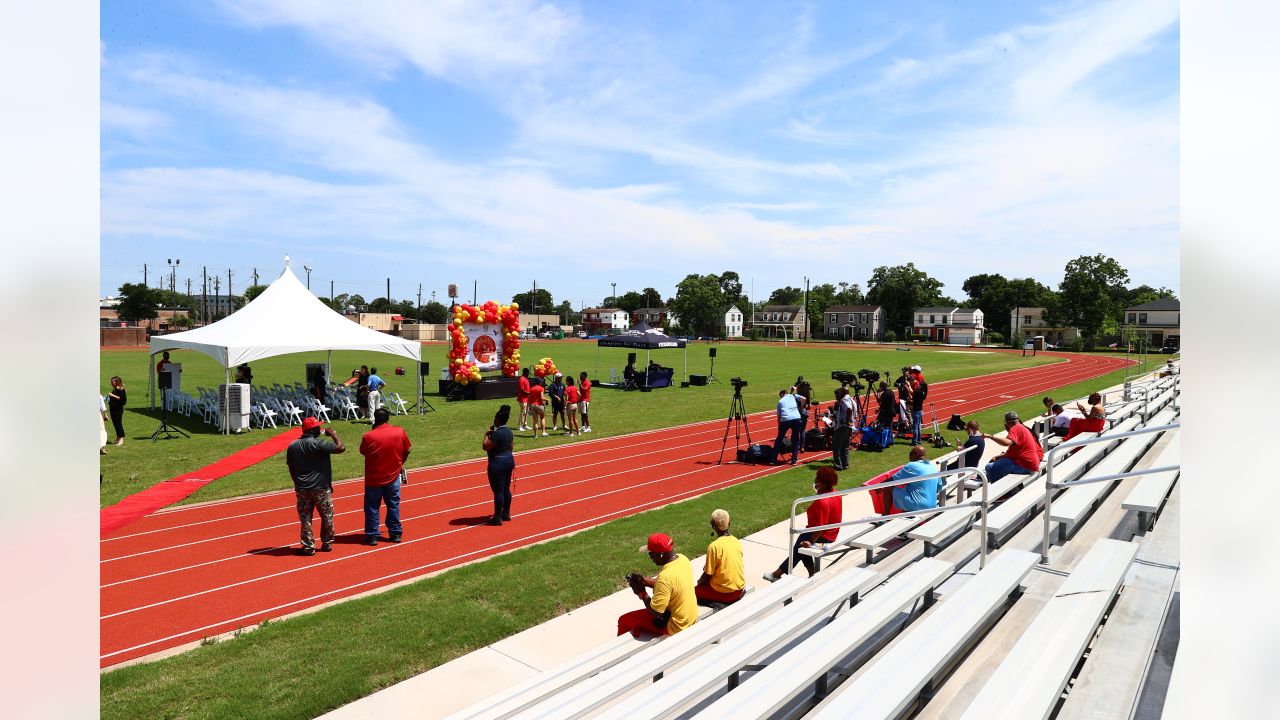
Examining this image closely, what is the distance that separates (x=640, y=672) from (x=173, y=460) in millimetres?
14079

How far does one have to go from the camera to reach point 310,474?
8.63 metres

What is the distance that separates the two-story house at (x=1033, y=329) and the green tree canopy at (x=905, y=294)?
1323 cm

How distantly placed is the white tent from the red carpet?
317 centimetres

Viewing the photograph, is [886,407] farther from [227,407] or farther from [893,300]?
[893,300]

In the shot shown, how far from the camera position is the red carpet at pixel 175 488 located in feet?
34.0

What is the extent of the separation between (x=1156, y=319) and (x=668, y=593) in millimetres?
104596

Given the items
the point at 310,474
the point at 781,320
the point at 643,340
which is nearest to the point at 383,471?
the point at 310,474

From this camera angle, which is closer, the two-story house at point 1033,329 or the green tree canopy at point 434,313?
the two-story house at point 1033,329

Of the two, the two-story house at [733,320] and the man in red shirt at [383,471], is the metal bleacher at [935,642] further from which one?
the two-story house at [733,320]

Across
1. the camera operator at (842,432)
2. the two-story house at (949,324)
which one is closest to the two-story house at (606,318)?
the two-story house at (949,324)

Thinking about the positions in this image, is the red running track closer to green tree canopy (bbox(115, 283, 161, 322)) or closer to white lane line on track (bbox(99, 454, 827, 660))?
white lane line on track (bbox(99, 454, 827, 660))

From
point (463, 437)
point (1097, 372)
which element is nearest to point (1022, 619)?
point (463, 437)

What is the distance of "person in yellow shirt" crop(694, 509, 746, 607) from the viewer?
6039 millimetres

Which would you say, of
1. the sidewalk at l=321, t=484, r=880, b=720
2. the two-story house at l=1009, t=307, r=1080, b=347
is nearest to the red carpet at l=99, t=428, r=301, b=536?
the sidewalk at l=321, t=484, r=880, b=720
